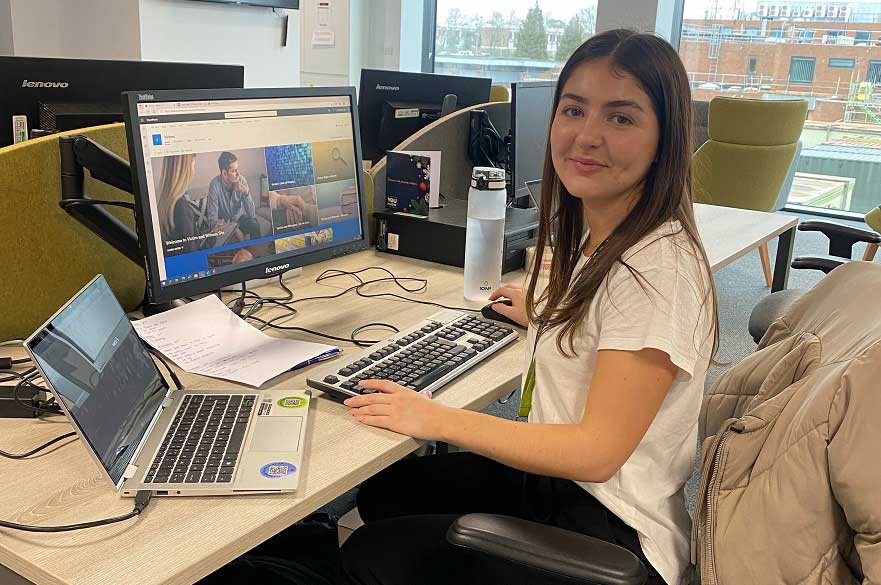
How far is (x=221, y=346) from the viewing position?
143 cm

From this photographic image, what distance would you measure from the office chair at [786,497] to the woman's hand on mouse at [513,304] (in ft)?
1.69

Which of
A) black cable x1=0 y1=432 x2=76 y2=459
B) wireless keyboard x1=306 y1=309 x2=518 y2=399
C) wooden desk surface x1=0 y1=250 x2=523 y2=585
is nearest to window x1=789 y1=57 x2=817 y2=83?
wireless keyboard x1=306 y1=309 x2=518 y2=399

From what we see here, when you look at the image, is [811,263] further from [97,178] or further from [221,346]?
[97,178]

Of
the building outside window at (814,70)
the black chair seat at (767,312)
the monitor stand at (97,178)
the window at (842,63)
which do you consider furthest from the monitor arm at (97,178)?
the window at (842,63)

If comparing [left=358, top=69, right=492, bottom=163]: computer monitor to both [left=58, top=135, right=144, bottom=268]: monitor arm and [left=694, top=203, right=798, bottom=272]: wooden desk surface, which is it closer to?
[left=694, top=203, right=798, bottom=272]: wooden desk surface

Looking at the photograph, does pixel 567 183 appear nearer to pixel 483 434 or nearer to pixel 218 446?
pixel 483 434

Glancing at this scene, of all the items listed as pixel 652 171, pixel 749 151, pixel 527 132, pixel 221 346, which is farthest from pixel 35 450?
pixel 749 151

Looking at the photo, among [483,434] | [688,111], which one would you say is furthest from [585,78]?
[483,434]

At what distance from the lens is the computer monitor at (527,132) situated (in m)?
2.22

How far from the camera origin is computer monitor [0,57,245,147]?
1606mm

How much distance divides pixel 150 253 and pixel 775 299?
1650 mm

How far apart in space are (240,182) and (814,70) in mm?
5426

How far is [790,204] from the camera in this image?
20.0 feet

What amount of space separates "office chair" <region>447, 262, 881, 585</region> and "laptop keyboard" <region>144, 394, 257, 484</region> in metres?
0.30
